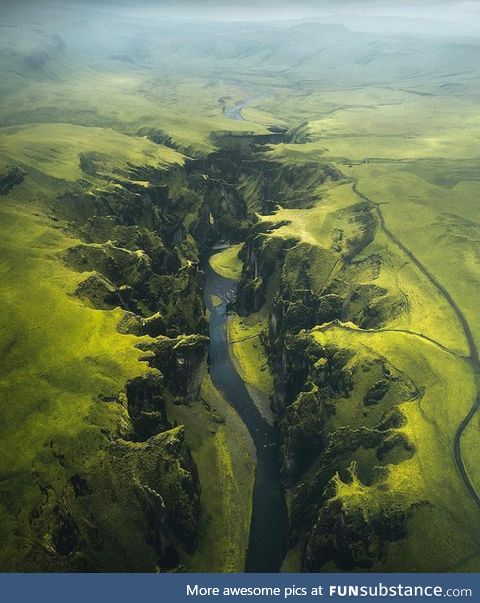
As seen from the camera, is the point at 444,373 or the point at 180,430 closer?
the point at 180,430

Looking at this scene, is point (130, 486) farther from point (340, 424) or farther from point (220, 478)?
point (340, 424)

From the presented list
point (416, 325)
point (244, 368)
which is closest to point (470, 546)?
point (416, 325)

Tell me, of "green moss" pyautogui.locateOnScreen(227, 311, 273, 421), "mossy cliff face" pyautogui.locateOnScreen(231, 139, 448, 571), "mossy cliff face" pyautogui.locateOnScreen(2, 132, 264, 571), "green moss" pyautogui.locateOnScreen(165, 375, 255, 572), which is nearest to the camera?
"mossy cliff face" pyautogui.locateOnScreen(2, 132, 264, 571)

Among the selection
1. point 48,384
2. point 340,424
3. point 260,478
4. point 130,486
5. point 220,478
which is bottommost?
point 260,478

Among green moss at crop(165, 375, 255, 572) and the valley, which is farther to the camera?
green moss at crop(165, 375, 255, 572)

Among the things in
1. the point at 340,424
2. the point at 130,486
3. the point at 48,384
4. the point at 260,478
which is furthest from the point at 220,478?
the point at 48,384

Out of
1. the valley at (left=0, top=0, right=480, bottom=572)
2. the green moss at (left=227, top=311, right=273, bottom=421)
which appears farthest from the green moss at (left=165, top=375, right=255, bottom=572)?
the green moss at (left=227, top=311, right=273, bottom=421)

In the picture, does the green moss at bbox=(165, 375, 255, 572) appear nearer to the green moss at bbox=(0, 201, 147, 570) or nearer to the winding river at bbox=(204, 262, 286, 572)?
the winding river at bbox=(204, 262, 286, 572)

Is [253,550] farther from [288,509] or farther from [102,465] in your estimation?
[102,465]

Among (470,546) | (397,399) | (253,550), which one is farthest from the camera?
(397,399)
